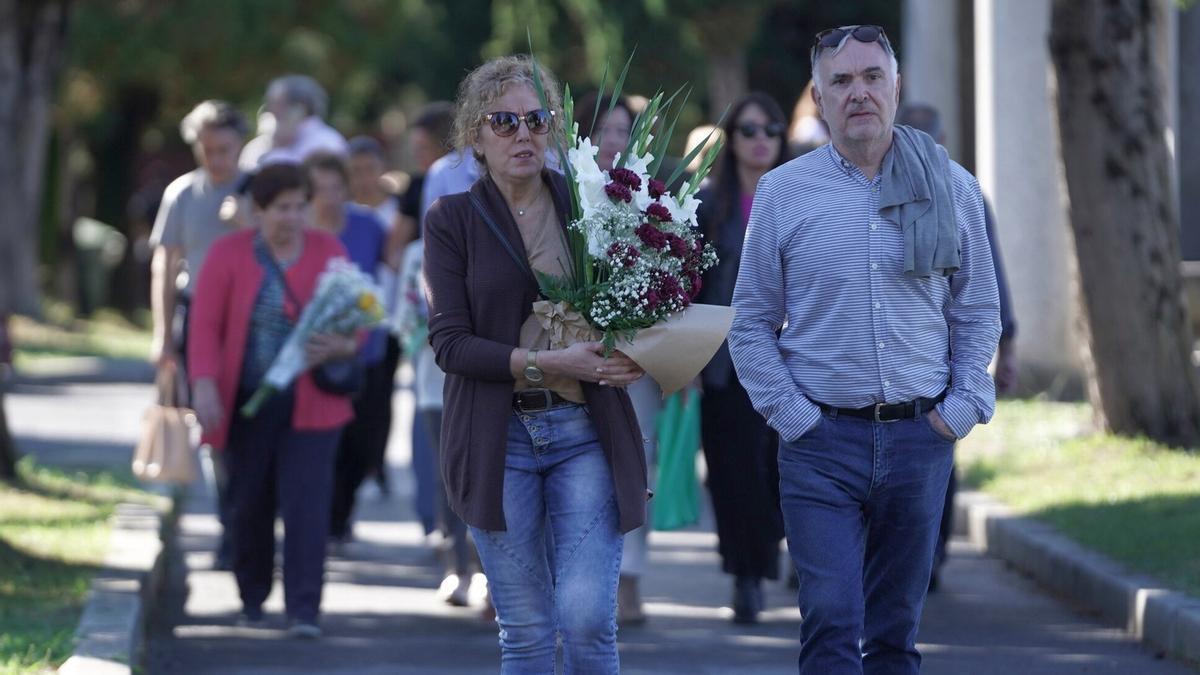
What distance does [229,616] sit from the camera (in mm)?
8891

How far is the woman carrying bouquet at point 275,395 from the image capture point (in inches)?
328

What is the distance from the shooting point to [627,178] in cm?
508

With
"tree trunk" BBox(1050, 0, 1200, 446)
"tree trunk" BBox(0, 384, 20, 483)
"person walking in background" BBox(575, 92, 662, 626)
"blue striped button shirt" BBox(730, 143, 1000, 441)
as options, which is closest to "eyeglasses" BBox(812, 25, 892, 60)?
"blue striped button shirt" BBox(730, 143, 1000, 441)

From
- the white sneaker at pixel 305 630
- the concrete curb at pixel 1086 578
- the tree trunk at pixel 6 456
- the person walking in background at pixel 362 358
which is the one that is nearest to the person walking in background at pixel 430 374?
the person walking in background at pixel 362 358

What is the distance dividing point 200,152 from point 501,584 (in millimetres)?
5590

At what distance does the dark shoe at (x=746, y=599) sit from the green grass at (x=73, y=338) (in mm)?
17067

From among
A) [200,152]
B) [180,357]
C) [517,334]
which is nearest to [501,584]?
[517,334]

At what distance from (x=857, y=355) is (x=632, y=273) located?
2.16 feet

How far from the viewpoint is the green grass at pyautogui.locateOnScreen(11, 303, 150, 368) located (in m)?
25.9

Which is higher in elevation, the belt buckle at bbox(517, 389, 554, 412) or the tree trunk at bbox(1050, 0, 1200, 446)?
the tree trunk at bbox(1050, 0, 1200, 446)

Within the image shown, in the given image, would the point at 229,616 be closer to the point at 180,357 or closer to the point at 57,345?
the point at 180,357

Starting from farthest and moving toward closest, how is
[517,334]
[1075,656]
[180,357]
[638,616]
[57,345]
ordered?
1. [57,345]
2. [180,357]
3. [638,616]
4. [1075,656]
5. [517,334]

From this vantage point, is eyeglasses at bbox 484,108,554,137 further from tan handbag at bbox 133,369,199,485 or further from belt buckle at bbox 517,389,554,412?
tan handbag at bbox 133,369,199,485

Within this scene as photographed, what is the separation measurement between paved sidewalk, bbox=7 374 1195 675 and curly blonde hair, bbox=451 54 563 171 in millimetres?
2754
